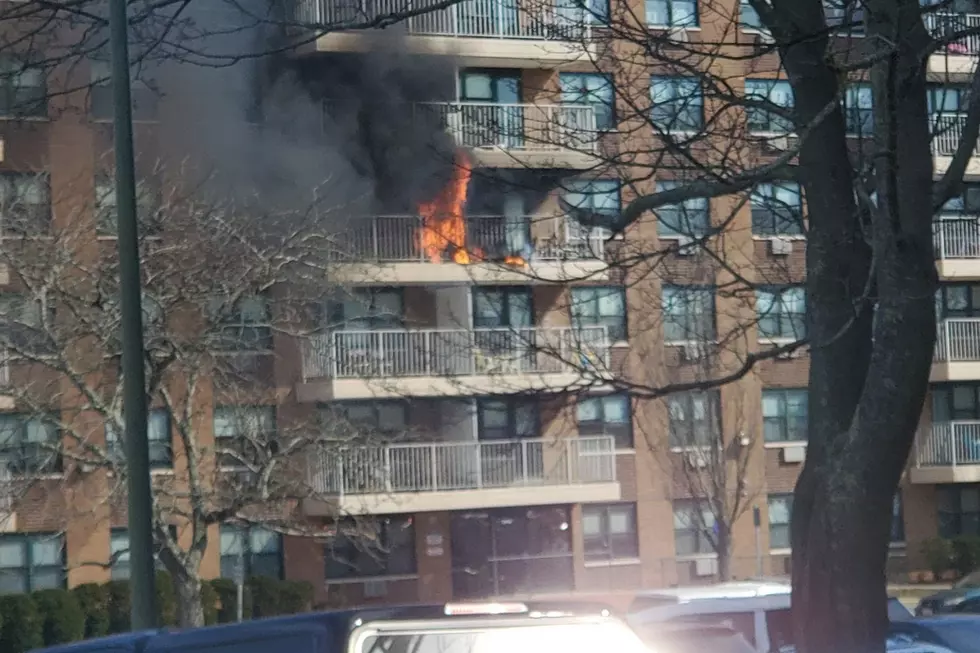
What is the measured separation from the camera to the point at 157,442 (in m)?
23.7

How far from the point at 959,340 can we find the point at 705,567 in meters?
7.23

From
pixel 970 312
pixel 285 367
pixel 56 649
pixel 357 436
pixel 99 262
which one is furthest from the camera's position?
pixel 970 312

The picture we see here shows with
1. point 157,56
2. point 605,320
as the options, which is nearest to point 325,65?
point 605,320

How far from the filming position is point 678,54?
365 inches

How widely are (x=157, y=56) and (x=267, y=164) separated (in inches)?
479

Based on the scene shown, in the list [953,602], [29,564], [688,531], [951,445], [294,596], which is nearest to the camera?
[953,602]

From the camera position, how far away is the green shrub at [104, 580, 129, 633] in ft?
83.1

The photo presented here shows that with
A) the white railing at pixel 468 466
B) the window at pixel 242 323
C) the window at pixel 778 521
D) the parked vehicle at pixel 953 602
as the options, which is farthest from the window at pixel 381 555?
the parked vehicle at pixel 953 602

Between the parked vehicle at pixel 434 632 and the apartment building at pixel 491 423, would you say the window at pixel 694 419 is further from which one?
the parked vehicle at pixel 434 632

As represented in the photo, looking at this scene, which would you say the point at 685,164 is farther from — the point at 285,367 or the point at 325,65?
the point at 285,367

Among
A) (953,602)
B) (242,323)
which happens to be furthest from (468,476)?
(953,602)

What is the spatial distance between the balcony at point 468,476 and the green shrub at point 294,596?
1.36 m

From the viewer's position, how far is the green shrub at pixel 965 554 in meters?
32.3

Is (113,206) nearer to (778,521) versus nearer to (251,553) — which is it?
(251,553)
